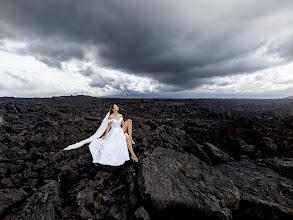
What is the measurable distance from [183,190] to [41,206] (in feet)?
11.6

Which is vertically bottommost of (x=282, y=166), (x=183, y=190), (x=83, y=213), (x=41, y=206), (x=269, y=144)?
(x=269, y=144)

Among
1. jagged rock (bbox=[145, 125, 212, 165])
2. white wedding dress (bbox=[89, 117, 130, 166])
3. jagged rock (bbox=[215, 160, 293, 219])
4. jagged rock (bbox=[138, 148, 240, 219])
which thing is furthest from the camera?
jagged rock (bbox=[145, 125, 212, 165])

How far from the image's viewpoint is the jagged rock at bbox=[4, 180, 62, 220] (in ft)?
10.5

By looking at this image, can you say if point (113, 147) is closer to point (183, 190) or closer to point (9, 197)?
point (183, 190)

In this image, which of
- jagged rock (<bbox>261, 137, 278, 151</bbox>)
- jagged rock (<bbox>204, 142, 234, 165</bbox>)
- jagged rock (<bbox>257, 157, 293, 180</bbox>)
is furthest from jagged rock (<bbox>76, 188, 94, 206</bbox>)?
jagged rock (<bbox>261, 137, 278, 151</bbox>)

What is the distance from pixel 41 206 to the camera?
3.38 meters

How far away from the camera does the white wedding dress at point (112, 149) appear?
16.1ft

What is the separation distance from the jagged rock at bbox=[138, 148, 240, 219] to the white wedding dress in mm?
953

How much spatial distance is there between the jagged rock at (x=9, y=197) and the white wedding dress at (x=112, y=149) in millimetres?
2004

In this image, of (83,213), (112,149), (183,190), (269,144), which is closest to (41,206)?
(83,213)

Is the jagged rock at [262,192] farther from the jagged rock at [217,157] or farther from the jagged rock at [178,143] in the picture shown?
the jagged rock at [178,143]

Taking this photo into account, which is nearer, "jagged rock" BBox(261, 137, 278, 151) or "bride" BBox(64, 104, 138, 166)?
"bride" BBox(64, 104, 138, 166)

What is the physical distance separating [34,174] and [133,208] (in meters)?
3.96

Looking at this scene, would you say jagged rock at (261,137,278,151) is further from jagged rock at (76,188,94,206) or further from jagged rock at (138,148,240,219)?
jagged rock at (76,188,94,206)
